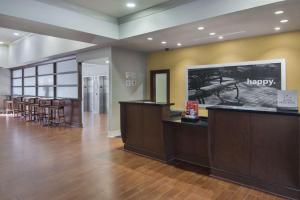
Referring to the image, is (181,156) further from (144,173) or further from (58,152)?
(58,152)

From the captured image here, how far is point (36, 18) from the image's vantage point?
3.87 meters

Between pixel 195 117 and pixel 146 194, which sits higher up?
pixel 195 117

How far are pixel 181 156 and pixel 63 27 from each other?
3509 mm

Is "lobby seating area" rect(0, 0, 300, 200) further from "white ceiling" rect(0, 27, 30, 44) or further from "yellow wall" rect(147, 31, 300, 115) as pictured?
"white ceiling" rect(0, 27, 30, 44)

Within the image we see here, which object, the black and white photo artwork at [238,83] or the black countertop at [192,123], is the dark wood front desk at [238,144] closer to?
the black countertop at [192,123]

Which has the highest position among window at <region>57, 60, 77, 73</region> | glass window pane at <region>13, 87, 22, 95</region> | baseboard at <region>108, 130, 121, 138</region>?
window at <region>57, 60, 77, 73</region>

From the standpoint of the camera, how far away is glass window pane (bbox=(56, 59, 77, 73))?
25.8 ft

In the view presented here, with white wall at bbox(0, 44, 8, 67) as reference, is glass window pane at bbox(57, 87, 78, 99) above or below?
below

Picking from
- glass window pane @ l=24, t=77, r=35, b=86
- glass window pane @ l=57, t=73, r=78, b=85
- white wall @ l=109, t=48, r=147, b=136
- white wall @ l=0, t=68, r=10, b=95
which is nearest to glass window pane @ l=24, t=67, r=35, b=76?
glass window pane @ l=24, t=77, r=35, b=86

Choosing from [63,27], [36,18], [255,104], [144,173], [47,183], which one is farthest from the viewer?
[255,104]

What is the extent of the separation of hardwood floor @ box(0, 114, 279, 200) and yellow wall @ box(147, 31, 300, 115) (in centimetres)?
281

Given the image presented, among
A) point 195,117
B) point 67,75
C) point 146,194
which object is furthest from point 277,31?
point 67,75

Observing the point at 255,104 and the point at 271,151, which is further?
the point at 255,104

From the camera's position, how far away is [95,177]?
334 centimetres
